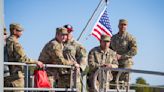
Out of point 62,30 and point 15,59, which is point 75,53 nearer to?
point 62,30

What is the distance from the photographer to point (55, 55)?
7652 millimetres

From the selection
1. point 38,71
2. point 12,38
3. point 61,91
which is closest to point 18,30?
point 12,38

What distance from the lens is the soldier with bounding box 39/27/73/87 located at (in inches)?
299

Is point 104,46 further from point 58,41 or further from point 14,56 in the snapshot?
point 14,56

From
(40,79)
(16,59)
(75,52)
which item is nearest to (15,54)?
(16,59)

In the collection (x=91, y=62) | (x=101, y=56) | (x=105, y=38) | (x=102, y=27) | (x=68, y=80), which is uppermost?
(x=102, y=27)

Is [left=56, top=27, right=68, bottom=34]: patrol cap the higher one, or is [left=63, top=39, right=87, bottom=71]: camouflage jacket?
[left=56, top=27, right=68, bottom=34]: patrol cap

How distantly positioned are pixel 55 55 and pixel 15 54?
793mm

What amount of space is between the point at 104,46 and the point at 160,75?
8.44 feet

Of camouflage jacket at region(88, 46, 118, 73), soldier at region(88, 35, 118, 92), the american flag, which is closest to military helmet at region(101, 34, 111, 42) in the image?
soldier at region(88, 35, 118, 92)

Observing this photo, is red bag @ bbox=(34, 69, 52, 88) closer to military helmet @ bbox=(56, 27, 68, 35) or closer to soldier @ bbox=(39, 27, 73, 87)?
soldier @ bbox=(39, 27, 73, 87)

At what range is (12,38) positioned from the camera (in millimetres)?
7238

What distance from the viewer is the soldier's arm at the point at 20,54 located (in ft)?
23.1

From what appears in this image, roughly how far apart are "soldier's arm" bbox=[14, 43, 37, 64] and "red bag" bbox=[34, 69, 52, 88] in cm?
21
